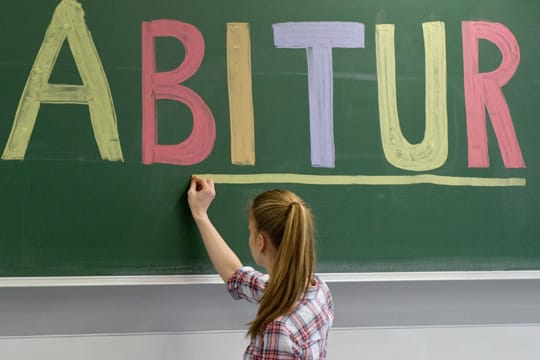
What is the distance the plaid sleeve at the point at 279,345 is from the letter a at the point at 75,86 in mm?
697

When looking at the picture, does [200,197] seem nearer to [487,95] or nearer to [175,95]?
[175,95]

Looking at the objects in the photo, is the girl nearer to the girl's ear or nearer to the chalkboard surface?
the girl's ear

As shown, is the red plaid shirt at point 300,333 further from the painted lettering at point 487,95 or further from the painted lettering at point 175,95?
the painted lettering at point 487,95

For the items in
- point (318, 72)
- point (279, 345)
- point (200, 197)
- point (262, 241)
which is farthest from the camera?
point (318, 72)

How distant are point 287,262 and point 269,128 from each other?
1.72 ft

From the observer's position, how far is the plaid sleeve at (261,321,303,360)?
1232mm

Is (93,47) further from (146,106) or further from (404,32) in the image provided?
(404,32)

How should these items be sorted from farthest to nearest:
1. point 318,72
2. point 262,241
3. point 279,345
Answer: point 318,72 < point 262,241 < point 279,345

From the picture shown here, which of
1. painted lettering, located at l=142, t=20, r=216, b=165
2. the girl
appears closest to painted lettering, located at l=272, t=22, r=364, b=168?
painted lettering, located at l=142, t=20, r=216, b=165

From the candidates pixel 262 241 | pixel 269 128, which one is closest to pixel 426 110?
pixel 269 128

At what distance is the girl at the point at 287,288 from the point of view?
125cm

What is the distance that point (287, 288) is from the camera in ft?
4.24

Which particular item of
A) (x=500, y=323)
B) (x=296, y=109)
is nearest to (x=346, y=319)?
(x=500, y=323)

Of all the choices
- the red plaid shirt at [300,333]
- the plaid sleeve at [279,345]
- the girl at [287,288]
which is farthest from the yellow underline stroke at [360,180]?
the plaid sleeve at [279,345]
